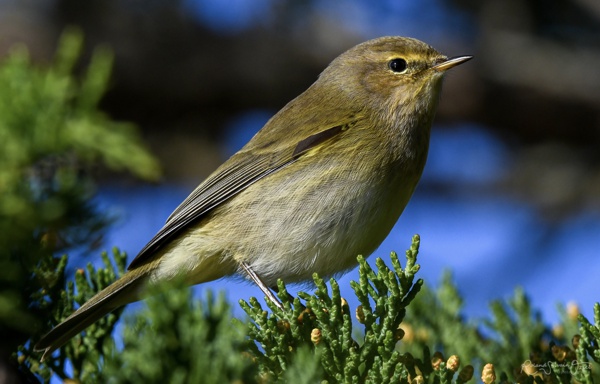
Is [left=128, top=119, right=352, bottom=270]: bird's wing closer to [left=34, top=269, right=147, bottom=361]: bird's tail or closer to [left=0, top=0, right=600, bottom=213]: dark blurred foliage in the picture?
[left=34, top=269, right=147, bottom=361]: bird's tail

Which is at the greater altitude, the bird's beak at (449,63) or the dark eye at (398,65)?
the dark eye at (398,65)

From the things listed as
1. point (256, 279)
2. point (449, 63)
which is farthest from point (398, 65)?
point (256, 279)

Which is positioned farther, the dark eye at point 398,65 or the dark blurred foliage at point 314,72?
the dark blurred foliage at point 314,72

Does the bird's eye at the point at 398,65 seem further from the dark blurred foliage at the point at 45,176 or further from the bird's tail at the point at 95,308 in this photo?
the bird's tail at the point at 95,308

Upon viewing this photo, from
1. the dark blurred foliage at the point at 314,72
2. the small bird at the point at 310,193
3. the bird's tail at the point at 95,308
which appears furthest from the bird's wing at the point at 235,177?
the dark blurred foliage at the point at 314,72

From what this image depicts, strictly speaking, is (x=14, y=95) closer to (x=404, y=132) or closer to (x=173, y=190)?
(x=404, y=132)

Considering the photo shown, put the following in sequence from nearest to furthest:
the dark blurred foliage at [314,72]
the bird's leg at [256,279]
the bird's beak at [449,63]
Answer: the bird's leg at [256,279] < the bird's beak at [449,63] < the dark blurred foliage at [314,72]
